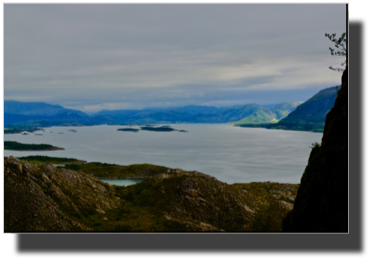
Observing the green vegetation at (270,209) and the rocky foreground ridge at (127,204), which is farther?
the green vegetation at (270,209)

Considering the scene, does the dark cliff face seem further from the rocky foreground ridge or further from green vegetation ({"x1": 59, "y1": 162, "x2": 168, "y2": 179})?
green vegetation ({"x1": 59, "y1": 162, "x2": 168, "y2": 179})

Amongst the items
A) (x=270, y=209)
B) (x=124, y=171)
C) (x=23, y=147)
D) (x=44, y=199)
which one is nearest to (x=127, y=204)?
(x=44, y=199)

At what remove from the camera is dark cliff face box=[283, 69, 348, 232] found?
29.8ft

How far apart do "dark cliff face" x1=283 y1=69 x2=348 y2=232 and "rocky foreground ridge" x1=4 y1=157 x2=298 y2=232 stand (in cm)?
802

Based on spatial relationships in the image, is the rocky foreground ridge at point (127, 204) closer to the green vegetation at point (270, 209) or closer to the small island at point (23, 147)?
the green vegetation at point (270, 209)

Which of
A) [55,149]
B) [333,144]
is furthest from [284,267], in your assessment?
[55,149]

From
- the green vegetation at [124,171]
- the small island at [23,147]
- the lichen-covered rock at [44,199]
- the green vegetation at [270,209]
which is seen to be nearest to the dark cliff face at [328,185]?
the green vegetation at [270,209]

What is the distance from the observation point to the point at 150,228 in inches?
687

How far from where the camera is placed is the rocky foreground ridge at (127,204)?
15523 mm

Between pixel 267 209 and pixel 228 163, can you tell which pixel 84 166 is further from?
pixel 267 209

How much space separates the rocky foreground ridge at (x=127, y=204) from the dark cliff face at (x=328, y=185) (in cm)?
802

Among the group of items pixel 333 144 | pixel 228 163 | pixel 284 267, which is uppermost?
pixel 333 144

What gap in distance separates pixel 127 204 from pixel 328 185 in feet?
53.1

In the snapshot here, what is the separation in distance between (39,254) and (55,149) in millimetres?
101496
